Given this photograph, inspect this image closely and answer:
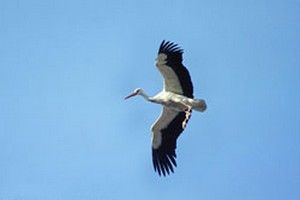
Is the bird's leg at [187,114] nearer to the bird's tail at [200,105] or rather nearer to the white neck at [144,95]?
the bird's tail at [200,105]

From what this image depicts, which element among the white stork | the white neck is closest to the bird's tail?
the white stork

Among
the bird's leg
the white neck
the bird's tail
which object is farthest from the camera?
the white neck

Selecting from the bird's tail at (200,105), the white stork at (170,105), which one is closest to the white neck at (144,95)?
Result: the white stork at (170,105)

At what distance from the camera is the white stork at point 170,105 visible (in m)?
25.5

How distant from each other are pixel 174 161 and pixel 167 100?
1.38 metres

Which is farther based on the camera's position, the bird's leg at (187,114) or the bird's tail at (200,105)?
the bird's leg at (187,114)

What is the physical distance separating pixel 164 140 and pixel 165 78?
143cm

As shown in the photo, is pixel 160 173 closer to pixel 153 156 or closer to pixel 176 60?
pixel 153 156

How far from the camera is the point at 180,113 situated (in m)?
26.3

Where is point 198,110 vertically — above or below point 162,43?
below

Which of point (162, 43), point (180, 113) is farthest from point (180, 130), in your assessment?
point (162, 43)

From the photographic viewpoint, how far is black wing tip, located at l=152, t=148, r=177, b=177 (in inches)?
1025

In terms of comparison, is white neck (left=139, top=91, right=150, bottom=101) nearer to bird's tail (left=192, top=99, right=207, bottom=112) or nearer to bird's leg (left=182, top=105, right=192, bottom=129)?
bird's leg (left=182, top=105, right=192, bottom=129)

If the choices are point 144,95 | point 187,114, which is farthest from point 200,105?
point 144,95
